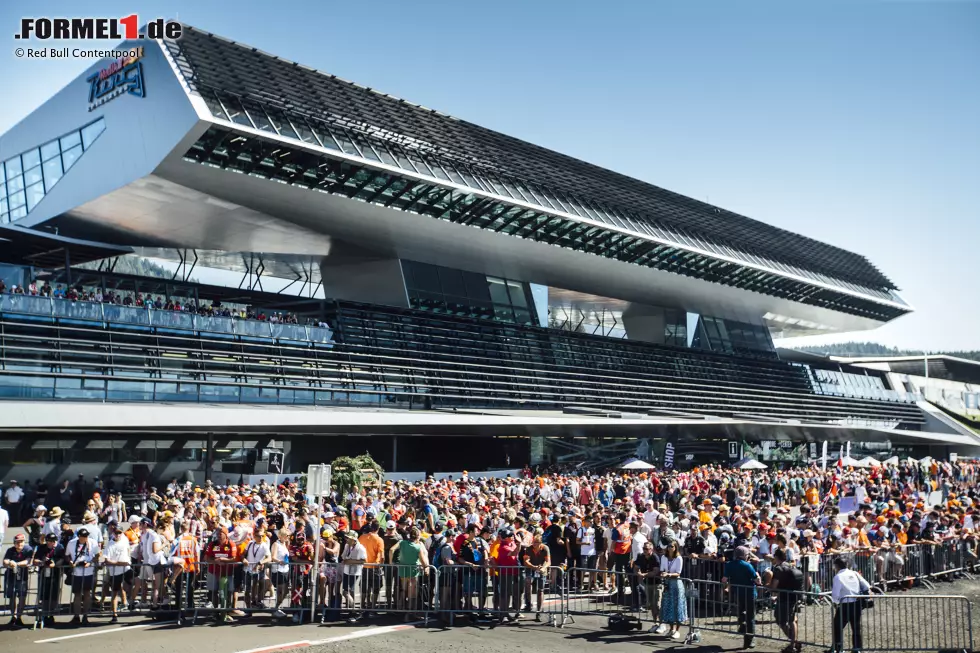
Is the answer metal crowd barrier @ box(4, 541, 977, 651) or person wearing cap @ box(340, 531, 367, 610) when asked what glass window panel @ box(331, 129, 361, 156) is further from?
person wearing cap @ box(340, 531, 367, 610)

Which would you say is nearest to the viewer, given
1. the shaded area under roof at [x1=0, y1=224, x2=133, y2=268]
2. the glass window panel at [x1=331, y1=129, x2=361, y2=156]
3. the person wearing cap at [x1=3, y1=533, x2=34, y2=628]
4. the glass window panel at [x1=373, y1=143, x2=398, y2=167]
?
the person wearing cap at [x1=3, y1=533, x2=34, y2=628]

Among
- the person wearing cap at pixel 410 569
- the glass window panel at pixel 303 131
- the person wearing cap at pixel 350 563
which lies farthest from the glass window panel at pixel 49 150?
the person wearing cap at pixel 410 569

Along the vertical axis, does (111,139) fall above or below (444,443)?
above

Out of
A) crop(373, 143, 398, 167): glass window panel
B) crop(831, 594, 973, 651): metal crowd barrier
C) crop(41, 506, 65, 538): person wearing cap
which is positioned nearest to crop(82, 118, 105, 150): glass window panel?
crop(373, 143, 398, 167): glass window panel

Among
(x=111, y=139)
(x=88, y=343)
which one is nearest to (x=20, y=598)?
(x=88, y=343)

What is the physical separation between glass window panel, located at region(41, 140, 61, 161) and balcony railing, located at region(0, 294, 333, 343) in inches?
314

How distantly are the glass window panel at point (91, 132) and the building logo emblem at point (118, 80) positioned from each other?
604mm

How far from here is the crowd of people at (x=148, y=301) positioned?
98.0 feet

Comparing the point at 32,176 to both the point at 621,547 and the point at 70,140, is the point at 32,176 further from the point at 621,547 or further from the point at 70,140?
the point at 621,547

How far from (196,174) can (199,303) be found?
9897mm

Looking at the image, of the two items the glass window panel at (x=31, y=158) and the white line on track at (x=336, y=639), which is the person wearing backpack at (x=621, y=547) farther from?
the glass window panel at (x=31, y=158)

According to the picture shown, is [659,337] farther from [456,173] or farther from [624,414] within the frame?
[456,173]

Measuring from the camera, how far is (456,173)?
124ft

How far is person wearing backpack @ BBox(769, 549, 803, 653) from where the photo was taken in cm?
1255
